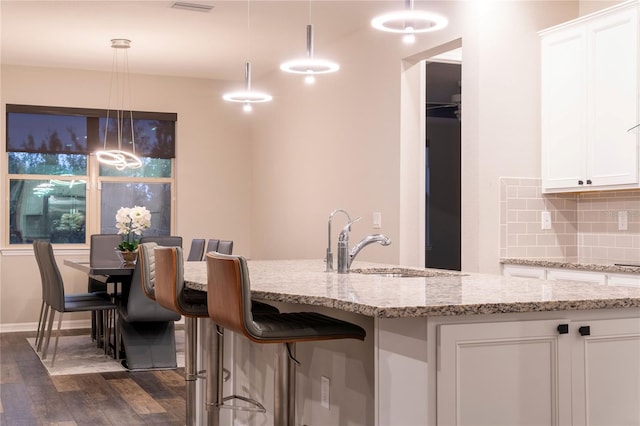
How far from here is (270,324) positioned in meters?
2.72

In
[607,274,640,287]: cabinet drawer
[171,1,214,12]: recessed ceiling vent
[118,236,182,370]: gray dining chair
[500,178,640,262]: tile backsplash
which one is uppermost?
[171,1,214,12]: recessed ceiling vent

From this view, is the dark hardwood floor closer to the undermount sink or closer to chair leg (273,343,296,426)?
the undermount sink

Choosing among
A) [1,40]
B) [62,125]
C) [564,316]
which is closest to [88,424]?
[564,316]

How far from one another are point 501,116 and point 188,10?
2.49m

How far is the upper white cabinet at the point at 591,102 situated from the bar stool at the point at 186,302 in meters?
2.35

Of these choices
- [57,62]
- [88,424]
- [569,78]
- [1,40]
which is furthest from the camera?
[57,62]

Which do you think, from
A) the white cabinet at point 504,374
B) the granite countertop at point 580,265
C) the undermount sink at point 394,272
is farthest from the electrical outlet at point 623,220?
the white cabinet at point 504,374

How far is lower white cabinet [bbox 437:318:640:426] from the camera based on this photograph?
7.49 feet

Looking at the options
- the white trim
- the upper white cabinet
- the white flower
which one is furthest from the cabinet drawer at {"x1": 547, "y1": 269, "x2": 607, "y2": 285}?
the white trim

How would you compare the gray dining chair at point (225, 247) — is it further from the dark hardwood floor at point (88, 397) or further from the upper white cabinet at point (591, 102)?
the upper white cabinet at point (591, 102)

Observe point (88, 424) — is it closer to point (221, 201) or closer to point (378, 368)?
point (378, 368)

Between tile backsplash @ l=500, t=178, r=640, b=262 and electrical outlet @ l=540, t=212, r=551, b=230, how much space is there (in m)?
0.02

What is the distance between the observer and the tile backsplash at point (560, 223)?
5.10 meters

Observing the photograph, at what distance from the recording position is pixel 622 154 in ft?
15.1
